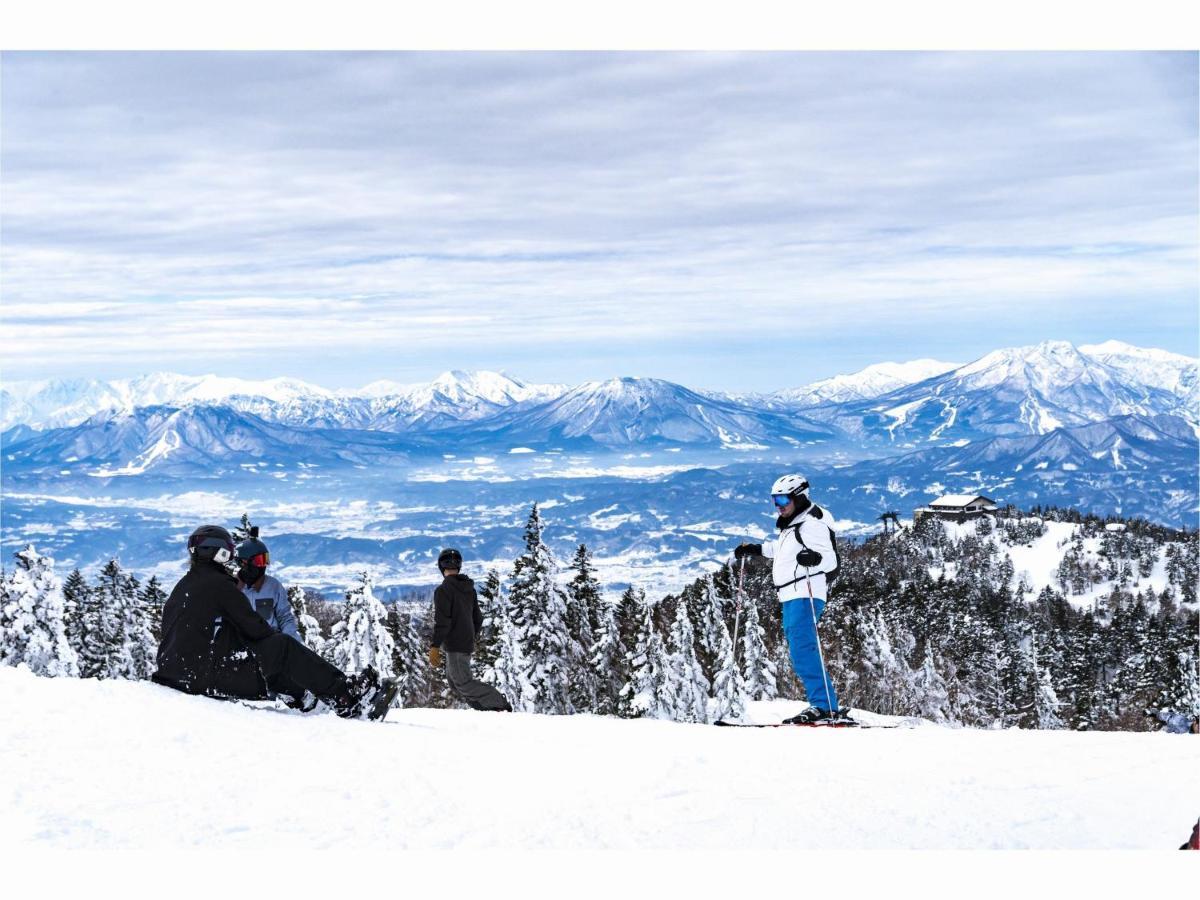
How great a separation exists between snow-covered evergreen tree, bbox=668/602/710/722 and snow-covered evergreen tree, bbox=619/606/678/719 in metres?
0.34

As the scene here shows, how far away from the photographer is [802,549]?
1048 centimetres

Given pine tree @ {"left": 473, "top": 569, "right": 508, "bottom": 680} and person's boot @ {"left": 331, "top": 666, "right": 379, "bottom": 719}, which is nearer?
person's boot @ {"left": 331, "top": 666, "right": 379, "bottom": 719}

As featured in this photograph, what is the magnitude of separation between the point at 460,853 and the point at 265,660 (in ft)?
10.3

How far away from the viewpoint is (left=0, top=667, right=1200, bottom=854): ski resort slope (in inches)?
238

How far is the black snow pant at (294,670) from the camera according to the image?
8.25 meters

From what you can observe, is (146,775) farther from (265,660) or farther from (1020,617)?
(1020,617)

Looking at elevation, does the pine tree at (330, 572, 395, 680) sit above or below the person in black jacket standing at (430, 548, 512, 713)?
A: below

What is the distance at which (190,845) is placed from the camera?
18.7ft

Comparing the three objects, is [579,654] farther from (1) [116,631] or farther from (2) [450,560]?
(2) [450,560]

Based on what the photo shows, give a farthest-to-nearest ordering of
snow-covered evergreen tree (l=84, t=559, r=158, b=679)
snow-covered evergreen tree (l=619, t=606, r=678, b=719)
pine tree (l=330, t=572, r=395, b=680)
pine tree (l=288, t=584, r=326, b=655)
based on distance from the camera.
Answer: snow-covered evergreen tree (l=84, t=559, r=158, b=679) → pine tree (l=330, t=572, r=395, b=680) → snow-covered evergreen tree (l=619, t=606, r=678, b=719) → pine tree (l=288, t=584, r=326, b=655)

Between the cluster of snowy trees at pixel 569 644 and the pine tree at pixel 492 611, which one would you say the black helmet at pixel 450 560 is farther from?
the pine tree at pixel 492 611

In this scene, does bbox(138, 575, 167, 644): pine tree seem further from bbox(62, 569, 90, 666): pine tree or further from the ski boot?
the ski boot

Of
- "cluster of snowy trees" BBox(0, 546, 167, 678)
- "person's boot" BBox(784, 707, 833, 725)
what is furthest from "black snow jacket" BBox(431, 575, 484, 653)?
"cluster of snowy trees" BBox(0, 546, 167, 678)

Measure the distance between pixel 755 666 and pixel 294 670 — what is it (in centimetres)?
4161
